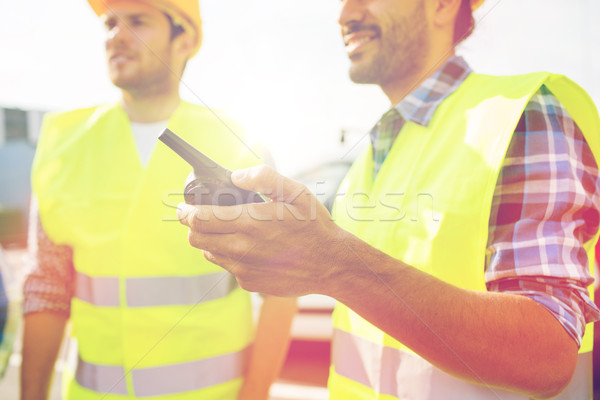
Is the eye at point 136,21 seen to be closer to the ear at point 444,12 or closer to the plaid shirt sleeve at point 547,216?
the ear at point 444,12

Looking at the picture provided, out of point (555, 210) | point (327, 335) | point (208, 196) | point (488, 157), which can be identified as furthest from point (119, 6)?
point (327, 335)

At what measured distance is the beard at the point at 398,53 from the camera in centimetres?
109

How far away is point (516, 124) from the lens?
75 cm

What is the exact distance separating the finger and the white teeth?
72 cm

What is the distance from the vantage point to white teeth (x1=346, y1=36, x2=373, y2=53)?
1.11m

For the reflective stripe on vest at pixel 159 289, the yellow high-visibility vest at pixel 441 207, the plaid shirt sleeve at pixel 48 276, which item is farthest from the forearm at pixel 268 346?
the plaid shirt sleeve at pixel 48 276

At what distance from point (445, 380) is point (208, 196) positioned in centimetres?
59

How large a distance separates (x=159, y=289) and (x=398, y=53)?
920 mm

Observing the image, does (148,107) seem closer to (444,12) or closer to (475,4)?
(444,12)

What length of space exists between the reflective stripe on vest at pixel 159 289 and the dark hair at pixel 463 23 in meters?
0.95

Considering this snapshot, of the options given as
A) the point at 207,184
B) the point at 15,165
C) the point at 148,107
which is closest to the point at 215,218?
the point at 207,184

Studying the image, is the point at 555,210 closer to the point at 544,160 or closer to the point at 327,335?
the point at 544,160

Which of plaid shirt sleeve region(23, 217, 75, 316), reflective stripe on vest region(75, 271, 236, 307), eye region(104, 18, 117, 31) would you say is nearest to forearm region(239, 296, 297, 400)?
reflective stripe on vest region(75, 271, 236, 307)

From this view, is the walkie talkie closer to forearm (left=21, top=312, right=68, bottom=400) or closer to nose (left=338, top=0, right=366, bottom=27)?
nose (left=338, top=0, right=366, bottom=27)
